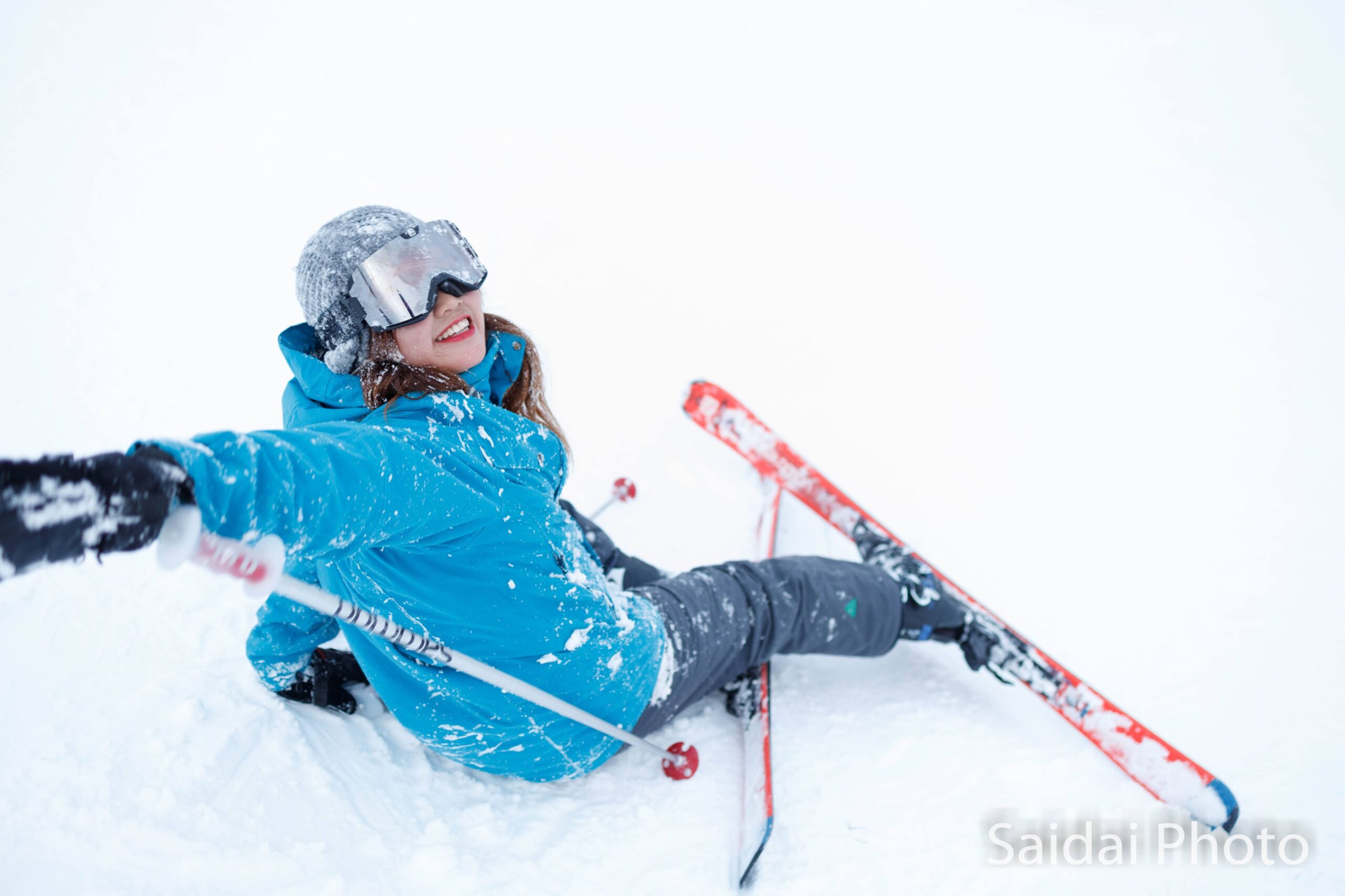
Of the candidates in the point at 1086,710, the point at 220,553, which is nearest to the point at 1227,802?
the point at 1086,710

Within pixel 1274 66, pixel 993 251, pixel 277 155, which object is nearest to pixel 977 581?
pixel 993 251

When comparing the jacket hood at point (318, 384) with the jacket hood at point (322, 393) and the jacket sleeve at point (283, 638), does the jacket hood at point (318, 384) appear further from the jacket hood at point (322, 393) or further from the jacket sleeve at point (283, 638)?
the jacket sleeve at point (283, 638)

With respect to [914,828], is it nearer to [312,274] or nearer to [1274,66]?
[312,274]

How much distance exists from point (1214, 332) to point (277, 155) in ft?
22.8

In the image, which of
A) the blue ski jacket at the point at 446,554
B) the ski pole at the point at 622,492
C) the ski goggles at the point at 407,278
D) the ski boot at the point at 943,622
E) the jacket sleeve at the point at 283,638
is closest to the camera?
the blue ski jacket at the point at 446,554

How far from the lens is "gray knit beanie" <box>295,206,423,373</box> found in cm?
162

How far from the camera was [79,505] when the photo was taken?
2.48 feet

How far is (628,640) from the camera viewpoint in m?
1.94

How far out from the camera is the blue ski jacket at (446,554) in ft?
3.29

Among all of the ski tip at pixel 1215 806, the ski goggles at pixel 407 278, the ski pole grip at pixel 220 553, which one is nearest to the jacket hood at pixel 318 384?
the ski goggles at pixel 407 278

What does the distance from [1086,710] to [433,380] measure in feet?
7.48

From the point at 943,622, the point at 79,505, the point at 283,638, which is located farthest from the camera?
the point at 943,622

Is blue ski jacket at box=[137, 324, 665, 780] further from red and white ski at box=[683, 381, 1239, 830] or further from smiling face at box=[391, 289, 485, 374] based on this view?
red and white ski at box=[683, 381, 1239, 830]

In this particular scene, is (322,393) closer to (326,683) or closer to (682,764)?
(326,683)
